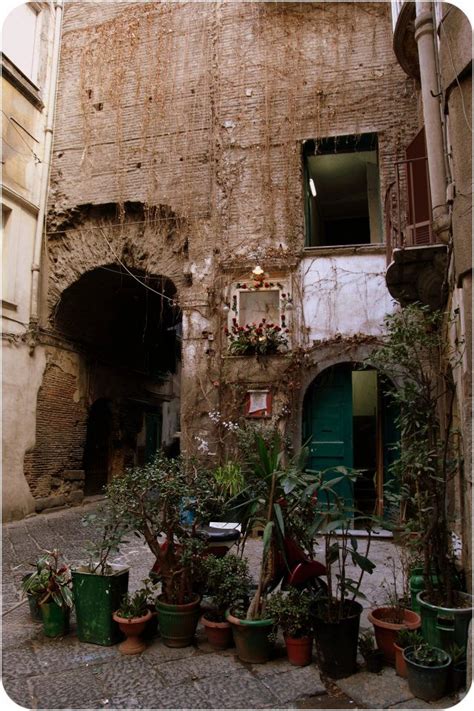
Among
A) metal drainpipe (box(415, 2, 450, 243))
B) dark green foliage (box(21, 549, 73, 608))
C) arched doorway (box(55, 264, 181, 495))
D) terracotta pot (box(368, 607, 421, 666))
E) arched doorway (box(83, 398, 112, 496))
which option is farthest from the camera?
arched doorway (box(83, 398, 112, 496))

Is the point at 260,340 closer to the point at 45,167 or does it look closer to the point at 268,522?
the point at 268,522

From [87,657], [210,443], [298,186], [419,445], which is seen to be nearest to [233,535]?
[87,657]

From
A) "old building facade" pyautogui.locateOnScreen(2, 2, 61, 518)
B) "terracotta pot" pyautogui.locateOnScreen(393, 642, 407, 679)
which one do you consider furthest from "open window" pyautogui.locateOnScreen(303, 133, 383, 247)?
"terracotta pot" pyautogui.locateOnScreen(393, 642, 407, 679)

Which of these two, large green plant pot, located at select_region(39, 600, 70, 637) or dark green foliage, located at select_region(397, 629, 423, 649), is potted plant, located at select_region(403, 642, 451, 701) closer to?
dark green foliage, located at select_region(397, 629, 423, 649)

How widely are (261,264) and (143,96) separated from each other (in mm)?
4290

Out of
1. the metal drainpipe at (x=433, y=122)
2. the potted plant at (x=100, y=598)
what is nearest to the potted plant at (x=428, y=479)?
the metal drainpipe at (x=433, y=122)

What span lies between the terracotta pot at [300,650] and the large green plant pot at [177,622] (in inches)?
28.0

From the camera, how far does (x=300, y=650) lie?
3289 mm

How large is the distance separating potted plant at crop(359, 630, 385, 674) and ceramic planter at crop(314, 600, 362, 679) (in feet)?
0.34

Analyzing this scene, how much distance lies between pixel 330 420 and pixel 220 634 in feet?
16.2

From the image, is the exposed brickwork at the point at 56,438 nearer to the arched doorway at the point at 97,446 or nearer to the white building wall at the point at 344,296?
the arched doorway at the point at 97,446

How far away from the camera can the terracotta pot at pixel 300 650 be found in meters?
3.29

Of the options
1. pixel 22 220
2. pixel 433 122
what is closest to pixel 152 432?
pixel 22 220

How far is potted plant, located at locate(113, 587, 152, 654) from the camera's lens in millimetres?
3559
